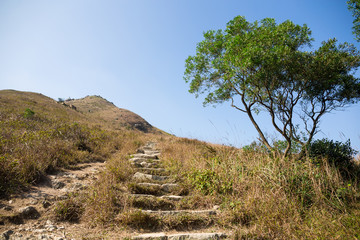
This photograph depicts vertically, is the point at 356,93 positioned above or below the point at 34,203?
above

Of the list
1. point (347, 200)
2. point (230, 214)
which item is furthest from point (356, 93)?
point (230, 214)

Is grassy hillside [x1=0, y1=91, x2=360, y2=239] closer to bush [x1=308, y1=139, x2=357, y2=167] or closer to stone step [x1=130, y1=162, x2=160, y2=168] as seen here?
stone step [x1=130, y1=162, x2=160, y2=168]

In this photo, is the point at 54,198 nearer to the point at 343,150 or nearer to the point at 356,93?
the point at 343,150

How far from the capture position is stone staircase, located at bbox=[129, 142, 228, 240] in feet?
10.3

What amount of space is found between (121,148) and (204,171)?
20.9ft

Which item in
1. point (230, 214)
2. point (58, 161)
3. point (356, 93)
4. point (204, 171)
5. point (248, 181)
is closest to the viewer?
point (230, 214)

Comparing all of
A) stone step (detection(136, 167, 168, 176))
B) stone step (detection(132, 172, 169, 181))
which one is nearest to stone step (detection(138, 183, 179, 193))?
stone step (detection(132, 172, 169, 181))

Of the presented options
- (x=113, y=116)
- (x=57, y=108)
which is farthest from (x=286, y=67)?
(x=113, y=116)

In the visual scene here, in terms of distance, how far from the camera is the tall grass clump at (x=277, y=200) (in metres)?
3.08

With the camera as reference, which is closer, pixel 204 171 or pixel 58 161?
pixel 204 171

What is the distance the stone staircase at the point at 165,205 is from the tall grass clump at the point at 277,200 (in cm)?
36

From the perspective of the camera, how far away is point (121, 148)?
10234mm

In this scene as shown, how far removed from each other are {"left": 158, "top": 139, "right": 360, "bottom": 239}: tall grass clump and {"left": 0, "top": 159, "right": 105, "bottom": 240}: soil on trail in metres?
2.99

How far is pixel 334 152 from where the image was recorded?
845 centimetres
